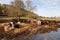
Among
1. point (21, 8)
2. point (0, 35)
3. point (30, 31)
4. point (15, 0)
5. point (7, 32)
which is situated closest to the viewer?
point (0, 35)

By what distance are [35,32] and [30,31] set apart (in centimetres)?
112

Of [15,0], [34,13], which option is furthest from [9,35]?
[34,13]

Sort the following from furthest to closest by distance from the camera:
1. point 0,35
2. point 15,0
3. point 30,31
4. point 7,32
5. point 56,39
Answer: point 15,0
point 30,31
point 7,32
point 0,35
point 56,39

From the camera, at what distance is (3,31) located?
29.4 meters

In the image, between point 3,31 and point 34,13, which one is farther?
point 34,13

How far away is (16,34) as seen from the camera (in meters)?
29.0

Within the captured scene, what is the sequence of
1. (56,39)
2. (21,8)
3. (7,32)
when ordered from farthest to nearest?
(21,8) < (7,32) < (56,39)

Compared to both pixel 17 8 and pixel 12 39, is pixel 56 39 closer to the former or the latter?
pixel 12 39

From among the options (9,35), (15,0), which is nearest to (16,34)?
(9,35)

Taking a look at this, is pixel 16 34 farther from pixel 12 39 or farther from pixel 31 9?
pixel 31 9

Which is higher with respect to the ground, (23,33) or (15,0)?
(15,0)

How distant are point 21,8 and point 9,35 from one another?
48986 millimetres

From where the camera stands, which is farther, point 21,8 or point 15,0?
point 21,8

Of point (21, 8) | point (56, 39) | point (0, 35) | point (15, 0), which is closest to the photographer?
point (56, 39)
